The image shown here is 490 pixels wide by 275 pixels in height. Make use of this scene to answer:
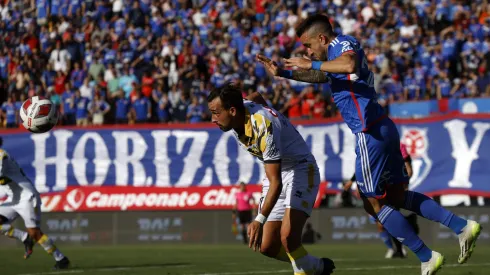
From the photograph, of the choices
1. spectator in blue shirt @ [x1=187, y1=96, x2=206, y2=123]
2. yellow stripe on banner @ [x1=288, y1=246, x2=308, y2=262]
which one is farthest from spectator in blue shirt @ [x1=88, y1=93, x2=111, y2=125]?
yellow stripe on banner @ [x1=288, y1=246, x2=308, y2=262]

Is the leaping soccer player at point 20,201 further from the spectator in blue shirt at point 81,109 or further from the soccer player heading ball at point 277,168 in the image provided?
the spectator in blue shirt at point 81,109

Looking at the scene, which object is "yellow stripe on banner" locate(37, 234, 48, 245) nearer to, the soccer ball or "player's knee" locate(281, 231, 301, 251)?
the soccer ball

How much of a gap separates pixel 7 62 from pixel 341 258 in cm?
1801

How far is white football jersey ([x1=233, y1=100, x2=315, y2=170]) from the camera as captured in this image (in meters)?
10.3

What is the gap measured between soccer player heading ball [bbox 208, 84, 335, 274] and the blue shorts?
0.57 metres

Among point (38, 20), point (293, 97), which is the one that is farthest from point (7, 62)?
point (293, 97)

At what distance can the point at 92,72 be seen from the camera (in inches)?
1294

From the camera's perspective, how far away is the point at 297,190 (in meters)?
10.9

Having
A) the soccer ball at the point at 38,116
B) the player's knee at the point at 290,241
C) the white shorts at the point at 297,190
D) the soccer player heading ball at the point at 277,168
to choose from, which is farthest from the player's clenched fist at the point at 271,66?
the soccer ball at the point at 38,116

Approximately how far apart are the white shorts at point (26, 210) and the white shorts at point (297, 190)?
8396 millimetres

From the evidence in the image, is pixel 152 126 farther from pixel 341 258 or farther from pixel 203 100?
pixel 341 258

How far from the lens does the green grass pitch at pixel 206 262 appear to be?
52.3 ft

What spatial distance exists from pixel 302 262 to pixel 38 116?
6390 millimetres

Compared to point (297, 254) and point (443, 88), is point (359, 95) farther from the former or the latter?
point (443, 88)
